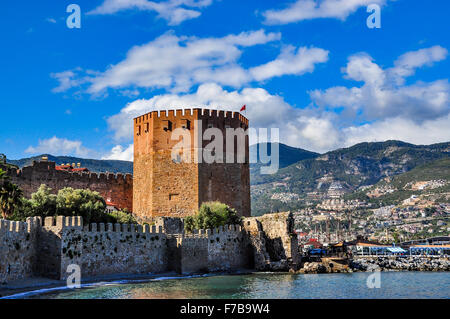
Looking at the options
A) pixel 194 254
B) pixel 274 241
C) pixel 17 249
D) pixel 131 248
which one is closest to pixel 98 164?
pixel 274 241

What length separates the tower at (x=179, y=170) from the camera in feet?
116

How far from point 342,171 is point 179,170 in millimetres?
144885

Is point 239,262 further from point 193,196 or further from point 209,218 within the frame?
point 193,196

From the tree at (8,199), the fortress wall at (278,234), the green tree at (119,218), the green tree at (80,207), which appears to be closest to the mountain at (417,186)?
the fortress wall at (278,234)

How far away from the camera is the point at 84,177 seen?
37.7 metres

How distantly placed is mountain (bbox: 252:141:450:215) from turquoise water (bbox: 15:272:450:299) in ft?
393

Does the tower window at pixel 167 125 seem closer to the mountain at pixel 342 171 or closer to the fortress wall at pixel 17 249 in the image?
the fortress wall at pixel 17 249

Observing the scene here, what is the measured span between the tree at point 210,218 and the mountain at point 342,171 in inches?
4487

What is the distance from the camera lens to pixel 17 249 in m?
20.4

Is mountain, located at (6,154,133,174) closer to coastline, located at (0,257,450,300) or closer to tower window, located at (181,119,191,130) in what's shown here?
tower window, located at (181,119,191,130)

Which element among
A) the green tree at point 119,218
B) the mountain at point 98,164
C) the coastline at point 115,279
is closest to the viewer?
the coastline at point 115,279

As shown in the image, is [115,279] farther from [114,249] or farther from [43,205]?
[43,205]

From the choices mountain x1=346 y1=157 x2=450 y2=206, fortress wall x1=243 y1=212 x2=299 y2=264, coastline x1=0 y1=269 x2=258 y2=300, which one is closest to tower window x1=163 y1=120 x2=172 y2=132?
fortress wall x1=243 y1=212 x2=299 y2=264
